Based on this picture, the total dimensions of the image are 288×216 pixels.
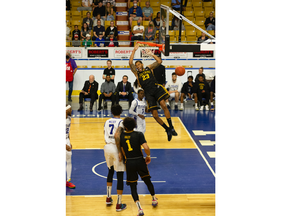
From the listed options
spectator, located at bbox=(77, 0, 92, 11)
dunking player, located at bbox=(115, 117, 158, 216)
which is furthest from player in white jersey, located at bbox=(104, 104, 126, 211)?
spectator, located at bbox=(77, 0, 92, 11)

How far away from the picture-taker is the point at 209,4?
1922 cm

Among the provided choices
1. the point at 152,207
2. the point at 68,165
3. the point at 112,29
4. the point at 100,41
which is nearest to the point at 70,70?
the point at 100,41

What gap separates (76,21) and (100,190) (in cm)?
1328

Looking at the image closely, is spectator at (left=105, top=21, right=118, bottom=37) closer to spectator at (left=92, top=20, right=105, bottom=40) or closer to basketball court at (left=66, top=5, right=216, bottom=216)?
spectator at (left=92, top=20, right=105, bottom=40)

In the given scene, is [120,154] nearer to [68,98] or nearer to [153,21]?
[68,98]

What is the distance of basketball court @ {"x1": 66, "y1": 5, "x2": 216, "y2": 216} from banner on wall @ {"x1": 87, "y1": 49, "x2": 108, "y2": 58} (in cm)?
491

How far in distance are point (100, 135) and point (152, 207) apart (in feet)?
16.7

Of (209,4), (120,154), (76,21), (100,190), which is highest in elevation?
(209,4)

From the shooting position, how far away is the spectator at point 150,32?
16.2m

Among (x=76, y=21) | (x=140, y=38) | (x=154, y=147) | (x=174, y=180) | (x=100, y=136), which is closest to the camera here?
(x=174, y=180)

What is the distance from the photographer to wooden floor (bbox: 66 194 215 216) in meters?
5.62

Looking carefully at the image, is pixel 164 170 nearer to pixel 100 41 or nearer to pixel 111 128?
pixel 111 128

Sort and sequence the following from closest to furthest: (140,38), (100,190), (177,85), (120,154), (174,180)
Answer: (120,154)
(100,190)
(174,180)
(177,85)
(140,38)

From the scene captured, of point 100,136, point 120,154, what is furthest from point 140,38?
point 120,154
